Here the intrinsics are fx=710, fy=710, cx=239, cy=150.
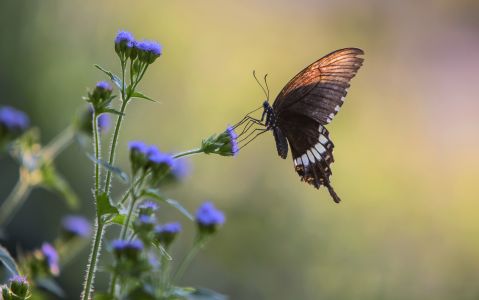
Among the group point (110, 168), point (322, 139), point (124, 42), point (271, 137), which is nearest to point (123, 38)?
point (124, 42)

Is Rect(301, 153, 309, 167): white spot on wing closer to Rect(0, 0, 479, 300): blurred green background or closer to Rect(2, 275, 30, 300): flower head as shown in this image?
Rect(2, 275, 30, 300): flower head

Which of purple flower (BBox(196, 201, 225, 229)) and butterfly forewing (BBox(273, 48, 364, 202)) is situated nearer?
purple flower (BBox(196, 201, 225, 229))

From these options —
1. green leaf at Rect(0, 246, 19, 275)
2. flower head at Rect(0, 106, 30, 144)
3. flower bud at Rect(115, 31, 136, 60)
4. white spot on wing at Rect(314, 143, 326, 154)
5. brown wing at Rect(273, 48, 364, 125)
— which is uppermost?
brown wing at Rect(273, 48, 364, 125)

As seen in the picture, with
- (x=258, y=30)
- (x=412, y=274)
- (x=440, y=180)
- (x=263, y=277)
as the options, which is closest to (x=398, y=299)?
(x=412, y=274)

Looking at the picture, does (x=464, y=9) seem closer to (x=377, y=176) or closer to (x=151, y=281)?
(x=377, y=176)

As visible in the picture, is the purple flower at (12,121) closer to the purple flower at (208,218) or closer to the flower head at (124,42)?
the flower head at (124,42)

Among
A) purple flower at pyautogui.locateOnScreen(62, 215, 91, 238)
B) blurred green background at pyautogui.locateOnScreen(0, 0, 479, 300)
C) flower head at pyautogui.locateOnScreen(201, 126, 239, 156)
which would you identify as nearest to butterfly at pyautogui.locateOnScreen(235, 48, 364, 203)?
flower head at pyautogui.locateOnScreen(201, 126, 239, 156)

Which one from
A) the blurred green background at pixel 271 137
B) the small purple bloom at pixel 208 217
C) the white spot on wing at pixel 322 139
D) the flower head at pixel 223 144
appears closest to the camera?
the small purple bloom at pixel 208 217

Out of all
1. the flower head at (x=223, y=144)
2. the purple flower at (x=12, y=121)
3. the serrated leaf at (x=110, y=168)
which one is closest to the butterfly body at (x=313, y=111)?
the flower head at (x=223, y=144)
